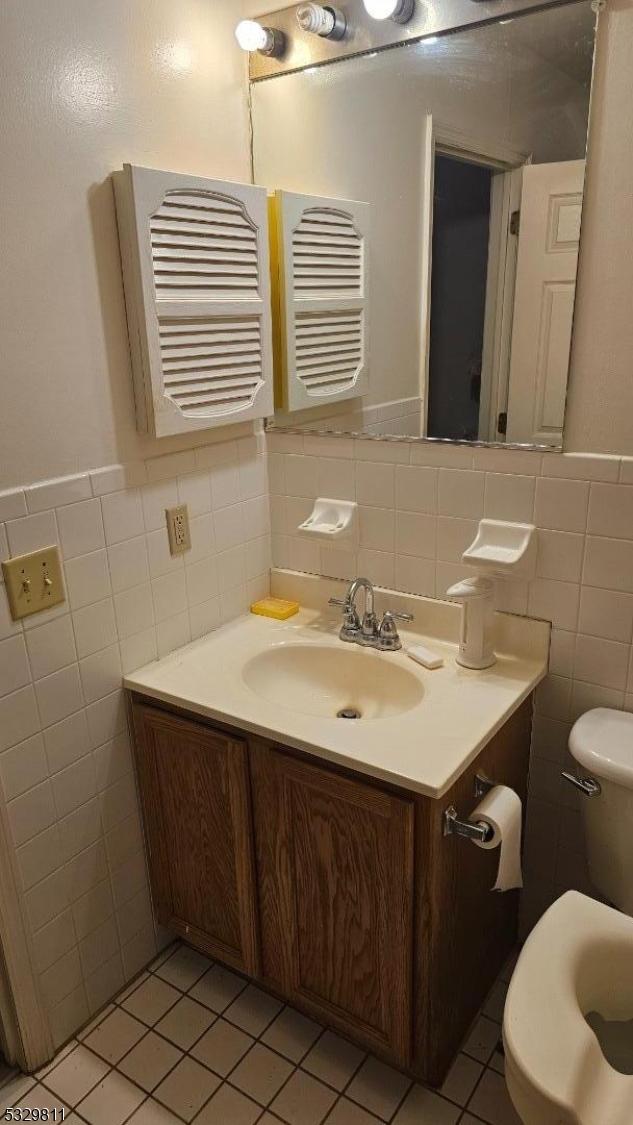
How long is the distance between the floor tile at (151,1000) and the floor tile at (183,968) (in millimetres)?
18

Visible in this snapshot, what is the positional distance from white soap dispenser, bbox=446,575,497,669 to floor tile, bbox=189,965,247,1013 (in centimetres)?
93

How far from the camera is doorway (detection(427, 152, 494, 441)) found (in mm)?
1461

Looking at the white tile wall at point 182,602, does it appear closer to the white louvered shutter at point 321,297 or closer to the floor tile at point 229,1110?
the white louvered shutter at point 321,297

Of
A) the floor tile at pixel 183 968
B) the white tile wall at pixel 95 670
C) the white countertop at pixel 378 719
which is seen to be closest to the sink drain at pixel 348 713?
the white countertop at pixel 378 719

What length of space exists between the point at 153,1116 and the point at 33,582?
3.50ft

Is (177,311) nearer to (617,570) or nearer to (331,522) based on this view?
(331,522)

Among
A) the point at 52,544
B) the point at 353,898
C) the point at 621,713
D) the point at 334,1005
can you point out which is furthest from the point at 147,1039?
the point at 621,713

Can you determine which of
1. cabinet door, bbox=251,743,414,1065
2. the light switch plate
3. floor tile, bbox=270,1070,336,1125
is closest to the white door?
cabinet door, bbox=251,743,414,1065

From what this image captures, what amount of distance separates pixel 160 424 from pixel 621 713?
3.49 feet

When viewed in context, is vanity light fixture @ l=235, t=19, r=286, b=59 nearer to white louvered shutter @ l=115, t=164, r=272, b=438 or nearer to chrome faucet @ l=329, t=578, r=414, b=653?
white louvered shutter @ l=115, t=164, r=272, b=438

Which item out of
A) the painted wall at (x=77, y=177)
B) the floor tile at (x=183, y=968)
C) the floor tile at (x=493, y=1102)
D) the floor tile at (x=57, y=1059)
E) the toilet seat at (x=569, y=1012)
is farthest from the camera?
the floor tile at (x=183, y=968)

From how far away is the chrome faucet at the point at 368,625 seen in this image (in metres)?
1.66

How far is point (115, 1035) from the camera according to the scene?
1631 millimetres

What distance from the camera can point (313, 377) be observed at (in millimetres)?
1763
